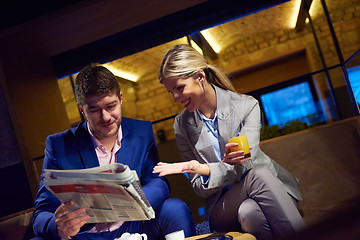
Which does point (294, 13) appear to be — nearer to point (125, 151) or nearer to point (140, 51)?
point (140, 51)

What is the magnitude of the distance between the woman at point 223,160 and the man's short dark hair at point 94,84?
27 cm

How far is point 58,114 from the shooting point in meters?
3.73

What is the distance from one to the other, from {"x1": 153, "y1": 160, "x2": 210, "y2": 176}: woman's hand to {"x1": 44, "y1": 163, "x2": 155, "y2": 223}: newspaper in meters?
0.17

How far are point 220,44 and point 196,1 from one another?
2456 millimetres

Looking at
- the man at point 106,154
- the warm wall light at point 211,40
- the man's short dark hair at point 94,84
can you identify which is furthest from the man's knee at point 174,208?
the warm wall light at point 211,40

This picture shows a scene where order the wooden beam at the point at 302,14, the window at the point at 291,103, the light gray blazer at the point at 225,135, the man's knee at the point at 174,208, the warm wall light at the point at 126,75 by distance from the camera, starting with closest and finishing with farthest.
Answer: the man's knee at the point at 174,208, the light gray blazer at the point at 225,135, the wooden beam at the point at 302,14, the warm wall light at the point at 126,75, the window at the point at 291,103

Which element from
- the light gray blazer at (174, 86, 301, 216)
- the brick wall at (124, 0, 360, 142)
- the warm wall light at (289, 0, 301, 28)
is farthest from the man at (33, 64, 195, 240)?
the warm wall light at (289, 0, 301, 28)

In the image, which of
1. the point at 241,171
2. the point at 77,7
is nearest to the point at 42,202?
the point at 241,171

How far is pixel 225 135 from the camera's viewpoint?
169 cm

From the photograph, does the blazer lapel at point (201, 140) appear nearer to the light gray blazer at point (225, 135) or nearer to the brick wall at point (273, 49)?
the light gray blazer at point (225, 135)

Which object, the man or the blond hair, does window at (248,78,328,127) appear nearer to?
the blond hair

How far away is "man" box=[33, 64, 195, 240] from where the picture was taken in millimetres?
1493

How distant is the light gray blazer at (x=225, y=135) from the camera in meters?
1.60

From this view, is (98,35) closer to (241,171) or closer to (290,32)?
(241,171)
